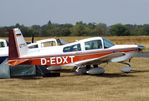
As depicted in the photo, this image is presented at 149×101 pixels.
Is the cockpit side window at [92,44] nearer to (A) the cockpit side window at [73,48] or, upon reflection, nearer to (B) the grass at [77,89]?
(A) the cockpit side window at [73,48]

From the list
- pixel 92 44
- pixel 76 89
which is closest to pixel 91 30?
pixel 92 44

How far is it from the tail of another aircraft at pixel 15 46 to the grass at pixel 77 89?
178 centimetres

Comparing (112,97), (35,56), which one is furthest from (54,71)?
(112,97)

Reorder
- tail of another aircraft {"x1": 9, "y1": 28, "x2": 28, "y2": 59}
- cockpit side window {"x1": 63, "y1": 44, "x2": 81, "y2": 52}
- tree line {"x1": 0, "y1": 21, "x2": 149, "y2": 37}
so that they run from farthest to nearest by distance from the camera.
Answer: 1. tree line {"x1": 0, "y1": 21, "x2": 149, "y2": 37}
2. cockpit side window {"x1": 63, "y1": 44, "x2": 81, "y2": 52}
3. tail of another aircraft {"x1": 9, "y1": 28, "x2": 28, "y2": 59}

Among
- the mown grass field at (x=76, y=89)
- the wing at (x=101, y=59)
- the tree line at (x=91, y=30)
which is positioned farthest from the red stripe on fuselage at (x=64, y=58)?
the tree line at (x=91, y=30)

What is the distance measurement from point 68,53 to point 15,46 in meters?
2.60

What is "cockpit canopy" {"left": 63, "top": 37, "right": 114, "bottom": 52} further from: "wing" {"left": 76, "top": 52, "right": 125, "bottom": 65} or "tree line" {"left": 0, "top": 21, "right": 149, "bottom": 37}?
"tree line" {"left": 0, "top": 21, "right": 149, "bottom": 37}

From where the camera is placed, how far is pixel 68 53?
20.0 m

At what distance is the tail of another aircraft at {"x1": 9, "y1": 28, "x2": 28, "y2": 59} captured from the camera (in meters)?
19.8

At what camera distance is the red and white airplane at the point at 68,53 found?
1986cm

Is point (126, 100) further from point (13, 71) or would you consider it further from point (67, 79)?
point (13, 71)

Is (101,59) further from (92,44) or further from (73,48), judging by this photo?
(73,48)

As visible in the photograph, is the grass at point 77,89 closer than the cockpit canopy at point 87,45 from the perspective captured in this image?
Yes

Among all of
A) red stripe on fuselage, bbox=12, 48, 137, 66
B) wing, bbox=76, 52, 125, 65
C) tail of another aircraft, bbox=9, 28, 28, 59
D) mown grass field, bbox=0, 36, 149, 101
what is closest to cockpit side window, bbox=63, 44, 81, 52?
red stripe on fuselage, bbox=12, 48, 137, 66
